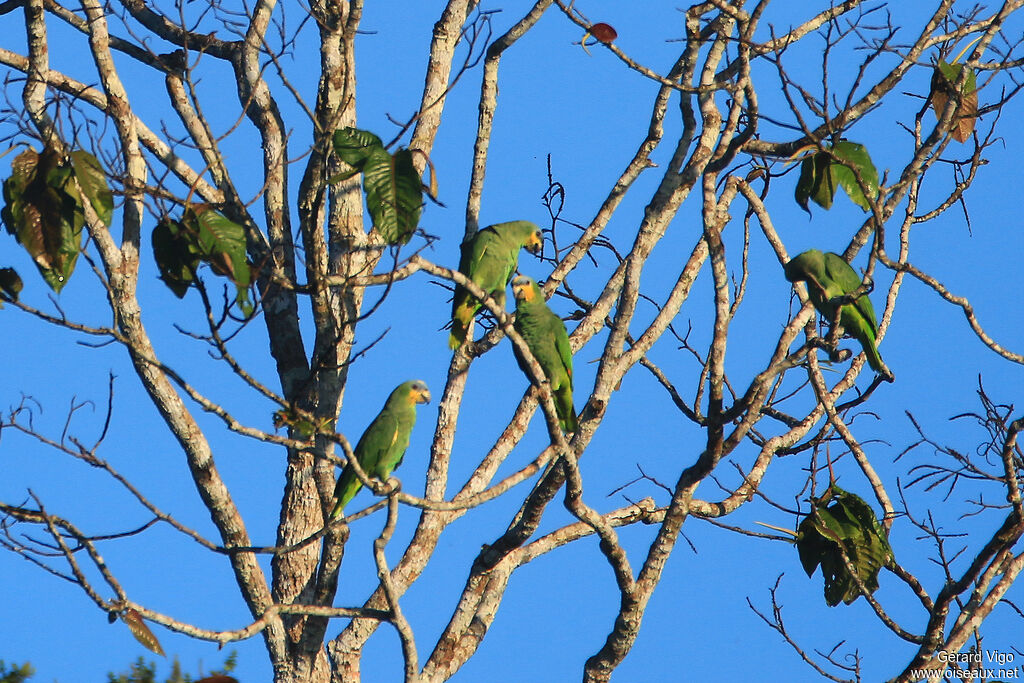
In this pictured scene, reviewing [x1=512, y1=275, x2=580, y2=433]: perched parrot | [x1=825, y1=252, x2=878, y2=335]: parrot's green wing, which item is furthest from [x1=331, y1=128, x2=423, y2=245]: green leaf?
[x1=825, y1=252, x2=878, y2=335]: parrot's green wing

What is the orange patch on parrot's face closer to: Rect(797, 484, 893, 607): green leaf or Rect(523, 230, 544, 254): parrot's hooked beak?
Rect(523, 230, 544, 254): parrot's hooked beak

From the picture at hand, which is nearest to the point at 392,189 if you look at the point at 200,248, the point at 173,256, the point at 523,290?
the point at 200,248

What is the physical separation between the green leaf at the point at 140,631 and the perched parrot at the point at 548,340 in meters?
2.33

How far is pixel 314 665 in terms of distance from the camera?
4.79 meters

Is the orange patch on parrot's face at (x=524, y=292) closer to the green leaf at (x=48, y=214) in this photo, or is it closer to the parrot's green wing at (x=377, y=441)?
Answer: the parrot's green wing at (x=377, y=441)

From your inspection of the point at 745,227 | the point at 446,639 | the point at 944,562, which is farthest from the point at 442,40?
the point at 944,562

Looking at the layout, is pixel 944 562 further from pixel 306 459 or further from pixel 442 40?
pixel 442 40

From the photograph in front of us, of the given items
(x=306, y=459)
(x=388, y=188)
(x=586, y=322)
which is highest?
(x=586, y=322)

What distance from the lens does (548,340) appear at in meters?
5.38

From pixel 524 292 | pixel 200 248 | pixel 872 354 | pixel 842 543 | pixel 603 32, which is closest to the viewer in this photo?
pixel 200 248

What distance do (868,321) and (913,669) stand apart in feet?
5.84

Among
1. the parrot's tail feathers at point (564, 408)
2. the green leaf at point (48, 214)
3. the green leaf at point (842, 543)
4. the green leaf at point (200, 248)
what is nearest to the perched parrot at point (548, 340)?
the parrot's tail feathers at point (564, 408)

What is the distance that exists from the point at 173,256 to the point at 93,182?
0.45 meters

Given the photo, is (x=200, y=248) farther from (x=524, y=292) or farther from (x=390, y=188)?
(x=524, y=292)
